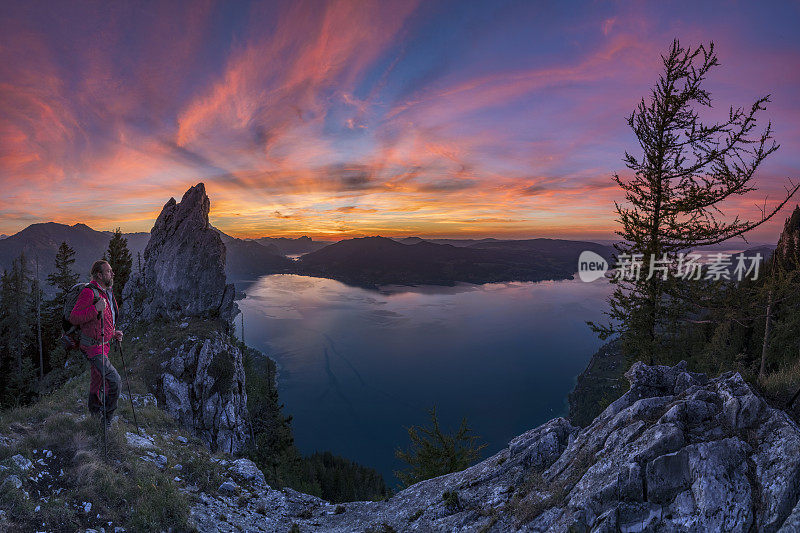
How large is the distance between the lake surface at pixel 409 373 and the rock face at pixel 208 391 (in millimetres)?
62371

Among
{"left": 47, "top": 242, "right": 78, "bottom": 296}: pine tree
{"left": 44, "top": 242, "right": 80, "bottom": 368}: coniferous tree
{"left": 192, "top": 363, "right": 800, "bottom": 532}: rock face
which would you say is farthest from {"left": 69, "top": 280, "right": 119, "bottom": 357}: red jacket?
{"left": 47, "top": 242, "right": 78, "bottom": 296}: pine tree

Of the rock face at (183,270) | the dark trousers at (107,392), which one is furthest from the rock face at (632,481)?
the rock face at (183,270)

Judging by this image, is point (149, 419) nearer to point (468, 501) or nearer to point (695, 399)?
point (468, 501)

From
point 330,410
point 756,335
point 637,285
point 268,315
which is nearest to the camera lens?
point 637,285

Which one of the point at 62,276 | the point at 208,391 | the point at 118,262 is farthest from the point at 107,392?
→ the point at 62,276

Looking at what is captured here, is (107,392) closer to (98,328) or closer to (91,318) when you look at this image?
(98,328)

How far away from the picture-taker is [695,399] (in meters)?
7.24

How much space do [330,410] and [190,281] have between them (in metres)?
76.8

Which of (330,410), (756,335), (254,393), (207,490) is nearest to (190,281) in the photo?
(254,393)

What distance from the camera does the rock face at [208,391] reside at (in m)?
21.9

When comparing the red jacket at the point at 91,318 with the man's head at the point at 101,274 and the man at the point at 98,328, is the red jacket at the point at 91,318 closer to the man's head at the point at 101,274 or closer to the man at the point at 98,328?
the man at the point at 98,328

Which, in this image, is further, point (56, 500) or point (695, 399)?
point (695, 399)

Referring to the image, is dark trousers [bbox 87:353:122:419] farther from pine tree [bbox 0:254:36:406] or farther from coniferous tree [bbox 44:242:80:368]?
pine tree [bbox 0:254:36:406]

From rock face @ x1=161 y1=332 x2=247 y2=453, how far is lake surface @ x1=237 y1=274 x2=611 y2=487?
205 feet
